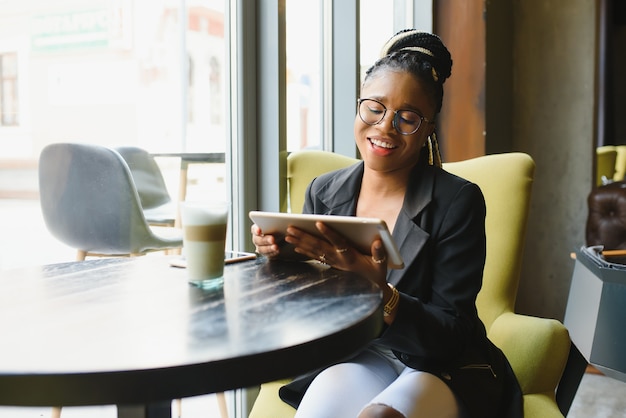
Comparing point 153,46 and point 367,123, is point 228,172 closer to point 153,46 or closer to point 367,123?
point 153,46

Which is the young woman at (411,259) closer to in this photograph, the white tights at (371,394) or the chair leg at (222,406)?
the white tights at (371,394)

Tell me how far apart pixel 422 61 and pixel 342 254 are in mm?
597


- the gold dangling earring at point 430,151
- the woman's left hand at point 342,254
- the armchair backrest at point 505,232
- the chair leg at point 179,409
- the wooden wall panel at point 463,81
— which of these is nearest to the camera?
the woman's left hand at point 342,254

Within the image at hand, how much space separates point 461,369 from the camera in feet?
4.22

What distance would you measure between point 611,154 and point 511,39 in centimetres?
202

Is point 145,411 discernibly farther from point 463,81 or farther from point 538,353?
point 463,81

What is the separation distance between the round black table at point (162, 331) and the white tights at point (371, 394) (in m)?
0.25

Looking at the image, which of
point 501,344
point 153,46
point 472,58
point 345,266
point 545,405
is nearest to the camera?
point 345,266

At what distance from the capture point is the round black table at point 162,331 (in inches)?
24.4

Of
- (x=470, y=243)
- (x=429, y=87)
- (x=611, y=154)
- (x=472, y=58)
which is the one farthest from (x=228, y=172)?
(x=611, y=154)

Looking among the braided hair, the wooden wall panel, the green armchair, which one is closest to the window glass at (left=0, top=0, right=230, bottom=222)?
the green armchair

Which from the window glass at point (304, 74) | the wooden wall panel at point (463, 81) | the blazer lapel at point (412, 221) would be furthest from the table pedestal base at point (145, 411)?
the wooden wall panel at point (463, 81)

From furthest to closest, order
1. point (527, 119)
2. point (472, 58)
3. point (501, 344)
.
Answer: point (527, 119) → point (472, 58) → point (501, 344)

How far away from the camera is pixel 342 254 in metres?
1.14
